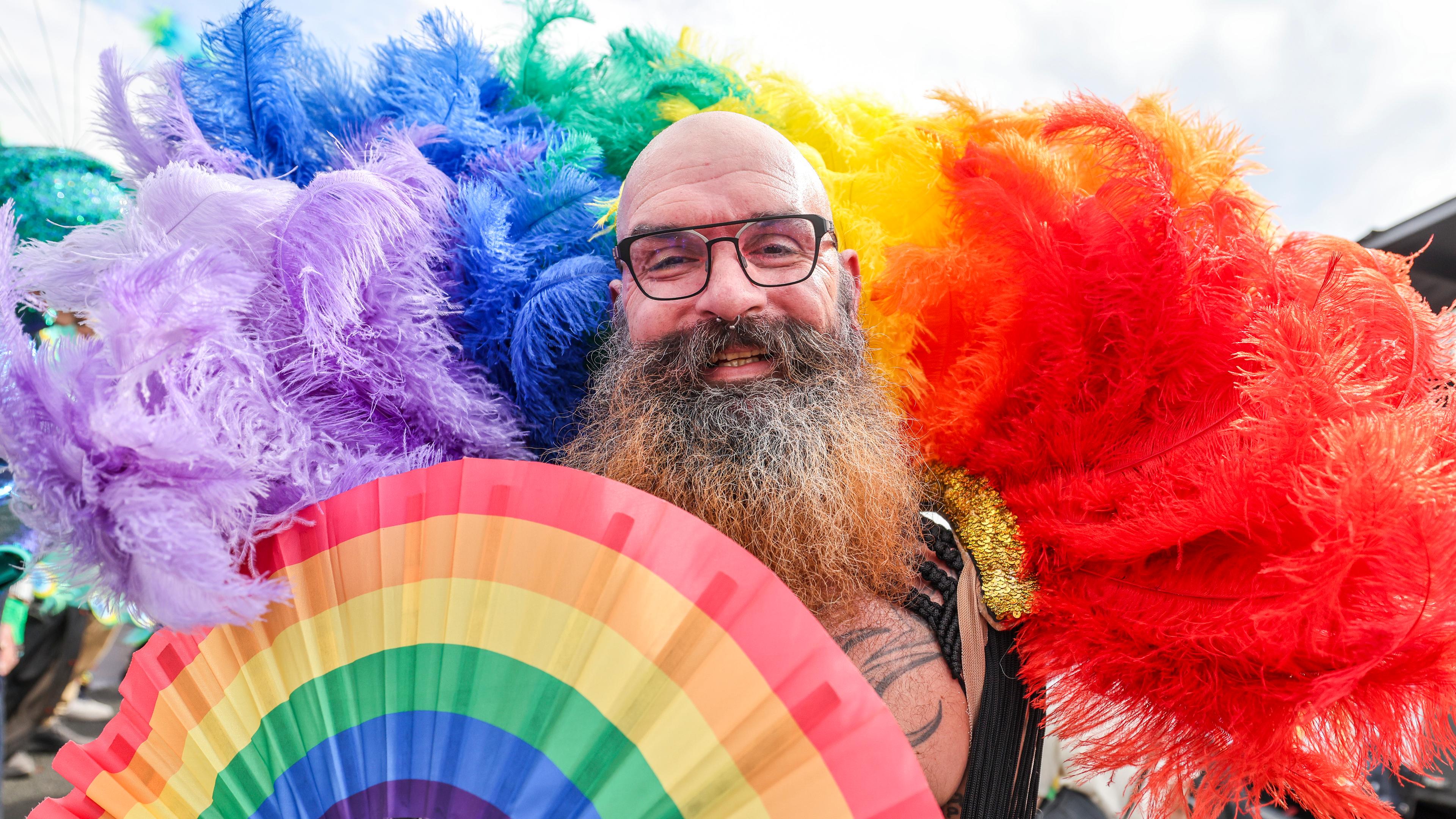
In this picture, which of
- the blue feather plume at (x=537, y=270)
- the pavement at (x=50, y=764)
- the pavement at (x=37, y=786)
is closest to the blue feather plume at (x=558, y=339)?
the blue feather plume at (x=537, y=270)

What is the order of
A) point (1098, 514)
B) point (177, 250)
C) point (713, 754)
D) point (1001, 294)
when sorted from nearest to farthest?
point (713, 754)
point (177, 250)
point (1098, 514)
point (1001, 294)

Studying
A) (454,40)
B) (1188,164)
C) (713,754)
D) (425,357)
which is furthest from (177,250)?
(1188,164)

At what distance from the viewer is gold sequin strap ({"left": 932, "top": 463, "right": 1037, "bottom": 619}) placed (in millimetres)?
1394

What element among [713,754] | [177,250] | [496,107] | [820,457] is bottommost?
[713,754]

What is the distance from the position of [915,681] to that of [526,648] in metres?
0.73

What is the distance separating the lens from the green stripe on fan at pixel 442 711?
0.84 metres

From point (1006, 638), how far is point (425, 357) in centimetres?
130

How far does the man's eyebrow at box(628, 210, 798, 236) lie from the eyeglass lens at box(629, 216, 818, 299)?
0.01 m

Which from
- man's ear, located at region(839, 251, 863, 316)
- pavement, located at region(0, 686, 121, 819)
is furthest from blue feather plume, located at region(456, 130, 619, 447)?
pavement, located at region(0, 686, 121, 819)

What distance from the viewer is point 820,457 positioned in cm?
141

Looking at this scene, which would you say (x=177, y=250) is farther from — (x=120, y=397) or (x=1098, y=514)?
(x=1098, y=514)

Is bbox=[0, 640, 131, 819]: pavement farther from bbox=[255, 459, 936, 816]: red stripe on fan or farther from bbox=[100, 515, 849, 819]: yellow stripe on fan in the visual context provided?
bbox=[255, 459, 936, 816]: red stripe on fan

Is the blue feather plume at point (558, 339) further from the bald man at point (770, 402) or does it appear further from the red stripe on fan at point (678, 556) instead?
the red stripe on fan at point (678, 556)

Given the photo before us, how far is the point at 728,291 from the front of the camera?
1492mm
